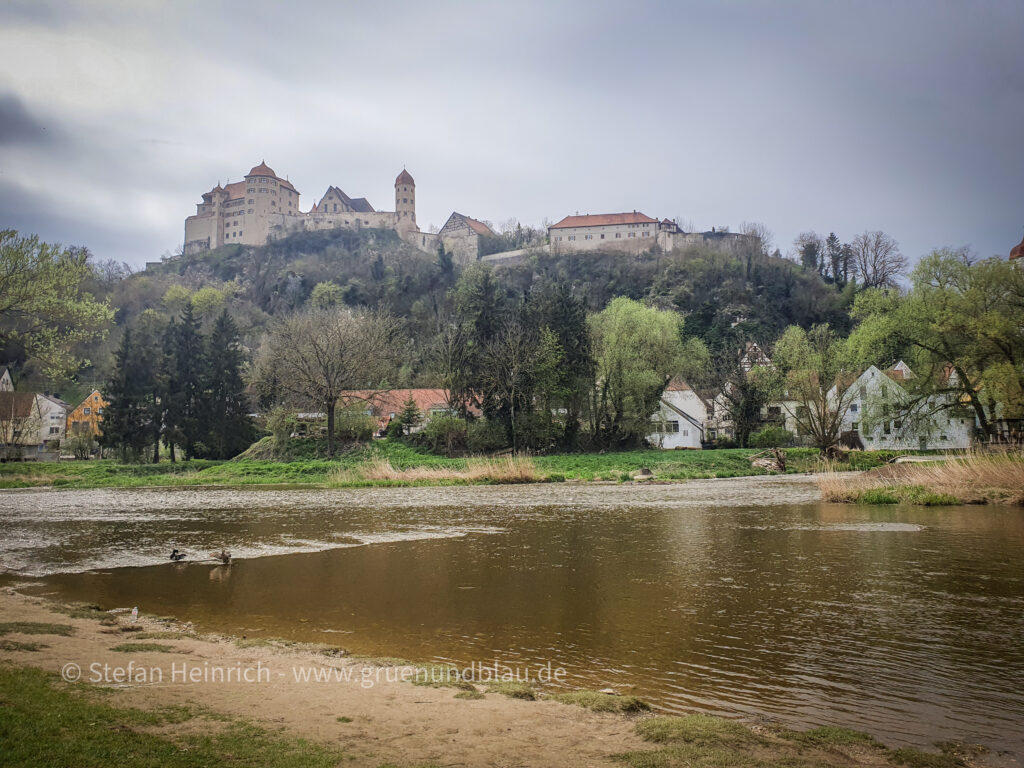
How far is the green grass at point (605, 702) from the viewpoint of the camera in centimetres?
636

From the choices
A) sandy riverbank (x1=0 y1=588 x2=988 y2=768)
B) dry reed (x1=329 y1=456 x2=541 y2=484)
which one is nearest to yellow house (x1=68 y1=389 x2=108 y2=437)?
dry reed (x1=329 y1=456 x2=541 y2=484)

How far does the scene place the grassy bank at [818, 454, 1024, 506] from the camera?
2470cm

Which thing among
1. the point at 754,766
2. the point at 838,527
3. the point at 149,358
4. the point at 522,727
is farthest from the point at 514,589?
the point at 149,358

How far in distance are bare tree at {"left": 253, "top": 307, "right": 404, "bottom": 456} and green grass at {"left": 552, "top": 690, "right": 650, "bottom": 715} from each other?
140ft

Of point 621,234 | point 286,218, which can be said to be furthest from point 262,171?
point 621,234

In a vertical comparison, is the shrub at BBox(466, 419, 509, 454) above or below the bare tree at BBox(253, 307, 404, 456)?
below

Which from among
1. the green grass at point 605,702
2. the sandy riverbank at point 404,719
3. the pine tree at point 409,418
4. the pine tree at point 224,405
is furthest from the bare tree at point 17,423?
the green grass at point 605,702

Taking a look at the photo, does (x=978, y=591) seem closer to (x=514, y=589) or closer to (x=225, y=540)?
(x=514, y=589)

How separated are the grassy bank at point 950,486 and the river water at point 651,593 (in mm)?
2020

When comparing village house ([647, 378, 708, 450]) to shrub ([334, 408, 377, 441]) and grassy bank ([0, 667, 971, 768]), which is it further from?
grassy bank ([0, 667, 971, 768])

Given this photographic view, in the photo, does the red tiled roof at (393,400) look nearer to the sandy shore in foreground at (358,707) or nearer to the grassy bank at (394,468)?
the grassy bank at (394,468)

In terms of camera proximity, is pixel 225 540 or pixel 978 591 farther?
pixel 225 540

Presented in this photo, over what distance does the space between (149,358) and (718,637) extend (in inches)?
2207

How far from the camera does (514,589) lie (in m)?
12.1
